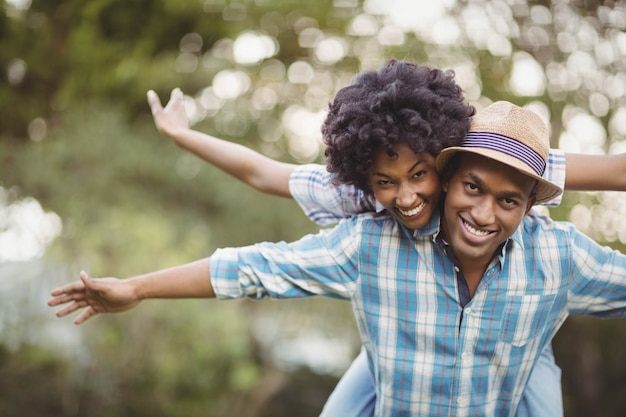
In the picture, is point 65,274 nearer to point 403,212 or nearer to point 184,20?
point 184,20

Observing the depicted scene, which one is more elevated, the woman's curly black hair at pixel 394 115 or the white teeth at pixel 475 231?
the woman's curly black hair at pixel 394 115

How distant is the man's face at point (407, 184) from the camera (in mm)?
1776

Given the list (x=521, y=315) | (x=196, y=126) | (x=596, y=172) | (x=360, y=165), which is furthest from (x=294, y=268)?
(x=196, y=126)

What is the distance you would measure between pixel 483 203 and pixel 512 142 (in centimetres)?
17

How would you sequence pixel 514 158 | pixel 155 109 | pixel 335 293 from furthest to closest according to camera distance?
pixel 155 109 < pixel 335 293 < pixel 514 158

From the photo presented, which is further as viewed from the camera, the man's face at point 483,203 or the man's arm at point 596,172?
the man's arm at point 596,172

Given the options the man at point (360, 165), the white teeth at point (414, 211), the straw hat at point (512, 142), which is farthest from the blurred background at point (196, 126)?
the white teeth at point (414, 211)

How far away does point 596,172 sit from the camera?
194 cm

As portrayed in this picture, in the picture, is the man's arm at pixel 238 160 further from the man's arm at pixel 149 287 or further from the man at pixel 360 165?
the man's arm at pixel 149 287

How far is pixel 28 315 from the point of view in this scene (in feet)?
17.7

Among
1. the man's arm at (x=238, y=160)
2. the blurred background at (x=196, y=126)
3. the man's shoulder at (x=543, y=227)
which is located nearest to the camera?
the man's shoulder at (x=543, y=227)

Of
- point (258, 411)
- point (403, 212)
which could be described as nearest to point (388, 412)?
point (403, 212)

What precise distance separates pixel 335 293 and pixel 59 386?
4.44 metres

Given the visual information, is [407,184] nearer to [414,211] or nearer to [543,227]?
[414,211]
